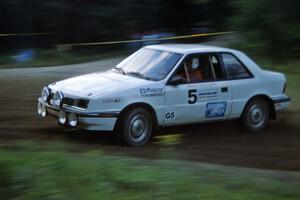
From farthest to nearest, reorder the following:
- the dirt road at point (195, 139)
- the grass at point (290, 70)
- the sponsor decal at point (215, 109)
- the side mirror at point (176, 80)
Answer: the grass at point (290, 70)
the sponsor decal at point (215, 109)
the side mirror at point (176, 80)
the dirt road at point (195, 139)

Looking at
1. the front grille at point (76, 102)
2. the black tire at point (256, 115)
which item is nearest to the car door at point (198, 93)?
the black tire at point (256, 115)

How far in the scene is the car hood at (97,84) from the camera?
978cm

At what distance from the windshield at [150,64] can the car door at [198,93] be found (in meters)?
0.17

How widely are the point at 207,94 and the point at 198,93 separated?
20cm

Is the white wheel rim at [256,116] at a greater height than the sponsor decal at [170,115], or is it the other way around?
the sponsor decal at [170,115]

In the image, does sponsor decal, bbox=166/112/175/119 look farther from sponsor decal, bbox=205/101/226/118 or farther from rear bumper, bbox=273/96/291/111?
rear bumper, bbox=273/96/291/111

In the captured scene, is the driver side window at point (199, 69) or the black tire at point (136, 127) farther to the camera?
the driver side window at point (199, 69)

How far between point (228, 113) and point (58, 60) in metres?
12.0

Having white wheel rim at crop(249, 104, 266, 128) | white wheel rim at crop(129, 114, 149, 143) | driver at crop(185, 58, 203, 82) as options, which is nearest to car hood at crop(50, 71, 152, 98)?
white wheel rim at crop(129, 114, 149, 143)

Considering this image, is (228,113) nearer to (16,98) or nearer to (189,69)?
(189,69)

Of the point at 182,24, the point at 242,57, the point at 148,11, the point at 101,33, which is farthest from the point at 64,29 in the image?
the point at 242,57

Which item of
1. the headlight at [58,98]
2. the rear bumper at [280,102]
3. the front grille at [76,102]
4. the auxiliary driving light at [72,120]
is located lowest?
the rear bumper at [280,102]

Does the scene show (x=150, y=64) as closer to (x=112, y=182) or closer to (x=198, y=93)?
(x=198, y=93)

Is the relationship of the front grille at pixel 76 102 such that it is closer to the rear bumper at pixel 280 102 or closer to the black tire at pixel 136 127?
the black tire at pixel 136 127
